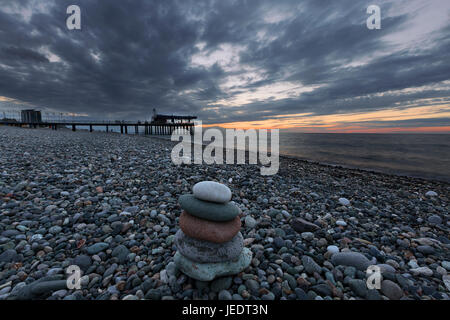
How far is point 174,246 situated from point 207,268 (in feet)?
2.93

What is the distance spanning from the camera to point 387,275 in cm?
257

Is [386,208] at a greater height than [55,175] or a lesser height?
lesser

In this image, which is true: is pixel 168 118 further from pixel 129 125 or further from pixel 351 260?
pixel 351 260

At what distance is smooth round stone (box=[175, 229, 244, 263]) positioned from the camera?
247 centimetres

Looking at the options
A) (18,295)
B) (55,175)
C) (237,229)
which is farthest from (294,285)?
(55,175)

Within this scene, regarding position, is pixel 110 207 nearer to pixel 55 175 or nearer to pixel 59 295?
pixel 59 295

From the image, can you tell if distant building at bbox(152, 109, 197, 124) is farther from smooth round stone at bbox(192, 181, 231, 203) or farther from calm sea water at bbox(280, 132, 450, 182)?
smooth round stone at bbox(192, 181, 231, 203)

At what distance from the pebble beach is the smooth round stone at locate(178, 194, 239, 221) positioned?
0.79 m

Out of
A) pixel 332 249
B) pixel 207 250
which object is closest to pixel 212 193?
pixel 207 250

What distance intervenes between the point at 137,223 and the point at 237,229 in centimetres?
218

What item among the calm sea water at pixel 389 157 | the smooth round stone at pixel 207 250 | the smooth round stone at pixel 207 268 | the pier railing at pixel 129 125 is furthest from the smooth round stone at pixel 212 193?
the pier railing at pixel 129 125

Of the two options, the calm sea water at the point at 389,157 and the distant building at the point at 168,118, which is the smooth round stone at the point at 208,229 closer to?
the calm sea water at the point at 389,157

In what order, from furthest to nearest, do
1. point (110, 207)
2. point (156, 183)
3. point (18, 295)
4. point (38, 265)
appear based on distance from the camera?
1. point (156, 183)
2. point (110, 207)
3. point (38, 265)
4. point (18, 295)

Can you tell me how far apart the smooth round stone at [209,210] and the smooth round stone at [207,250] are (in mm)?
352
